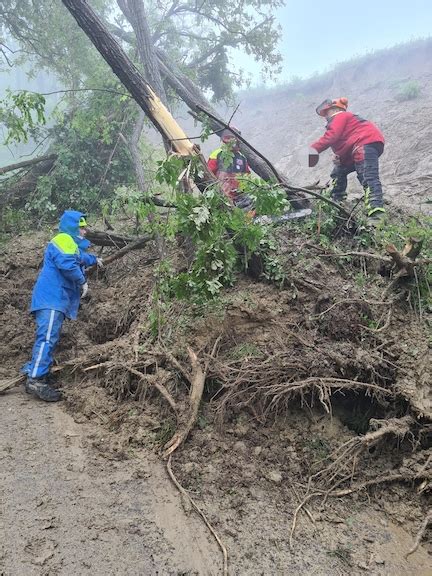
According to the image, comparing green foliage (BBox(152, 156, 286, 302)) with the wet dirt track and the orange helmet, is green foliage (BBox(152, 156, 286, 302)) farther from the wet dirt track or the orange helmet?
the orange helmet

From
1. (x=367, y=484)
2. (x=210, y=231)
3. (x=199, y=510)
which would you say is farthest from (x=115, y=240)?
(x=367, y=484)

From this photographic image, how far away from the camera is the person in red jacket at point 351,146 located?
5316mm

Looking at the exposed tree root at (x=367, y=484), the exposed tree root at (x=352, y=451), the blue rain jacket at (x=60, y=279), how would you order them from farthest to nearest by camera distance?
the blue rain jacket at (x=60, y=279) → the exposed tree root at (x=352, y=451) → the exposed tree root at (x=367, y=484)

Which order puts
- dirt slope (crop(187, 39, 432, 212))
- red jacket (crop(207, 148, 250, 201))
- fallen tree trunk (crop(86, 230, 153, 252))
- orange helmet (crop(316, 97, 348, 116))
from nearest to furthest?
red jacket (crop(207, 148, 250, 201)) < fallen tree trunk (crop(86, 230, 153, 252)) < orange helmet (crop(316, 97, 348, 116)) < dirt slope (crop(187, 39, 432, 212))

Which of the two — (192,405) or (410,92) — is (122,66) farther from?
(410,92)

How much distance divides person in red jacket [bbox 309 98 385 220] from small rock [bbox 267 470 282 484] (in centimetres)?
353

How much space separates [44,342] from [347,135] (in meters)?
4.58

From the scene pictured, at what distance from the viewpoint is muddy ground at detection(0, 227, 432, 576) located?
2.14 m

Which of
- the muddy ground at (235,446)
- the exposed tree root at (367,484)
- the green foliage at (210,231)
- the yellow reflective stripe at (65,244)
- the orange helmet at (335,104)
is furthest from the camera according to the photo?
the orange helmet at (335,104)

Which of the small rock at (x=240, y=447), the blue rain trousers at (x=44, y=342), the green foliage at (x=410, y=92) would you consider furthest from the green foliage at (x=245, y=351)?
the green foliage at (x=410, y=92)

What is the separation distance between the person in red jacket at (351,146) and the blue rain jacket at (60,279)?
3.23 meters

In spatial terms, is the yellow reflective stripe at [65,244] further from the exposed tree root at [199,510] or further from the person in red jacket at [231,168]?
the exposed tree root at [199,510]

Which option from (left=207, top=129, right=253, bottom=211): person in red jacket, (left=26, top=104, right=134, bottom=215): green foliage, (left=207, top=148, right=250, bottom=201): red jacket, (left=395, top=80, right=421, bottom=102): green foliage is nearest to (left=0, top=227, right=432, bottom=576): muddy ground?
(left=207, top=129, right=253, bottom=211): person in red jacket

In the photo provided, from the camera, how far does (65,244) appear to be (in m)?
4.08
